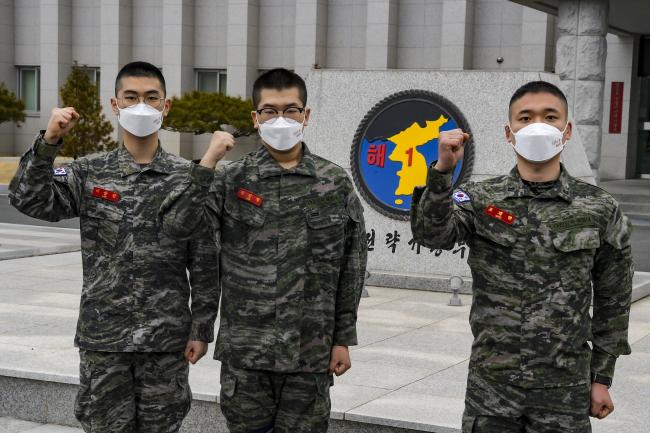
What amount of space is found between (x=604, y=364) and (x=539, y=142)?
83cm

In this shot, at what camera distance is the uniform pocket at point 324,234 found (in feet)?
12.7

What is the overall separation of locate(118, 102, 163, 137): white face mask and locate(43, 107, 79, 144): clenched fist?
282 millimetres

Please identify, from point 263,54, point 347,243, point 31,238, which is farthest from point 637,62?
point 347,243

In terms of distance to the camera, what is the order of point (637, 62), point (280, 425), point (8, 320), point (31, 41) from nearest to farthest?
→ point (280, 425)
point (8, 320)
point (637, 62)
point (31, 41)

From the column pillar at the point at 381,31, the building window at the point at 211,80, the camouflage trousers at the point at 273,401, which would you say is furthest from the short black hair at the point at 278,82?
the building window at the point at 211,80

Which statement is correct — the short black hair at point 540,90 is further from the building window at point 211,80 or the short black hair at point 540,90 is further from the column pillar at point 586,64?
the building window at point 211,80

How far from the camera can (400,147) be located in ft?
33.0

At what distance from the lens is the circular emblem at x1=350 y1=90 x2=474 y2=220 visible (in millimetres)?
9969

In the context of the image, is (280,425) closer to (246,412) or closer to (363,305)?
(246,412)

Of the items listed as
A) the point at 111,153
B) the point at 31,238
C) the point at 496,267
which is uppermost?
the point at 111,153

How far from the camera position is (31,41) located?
36656mm

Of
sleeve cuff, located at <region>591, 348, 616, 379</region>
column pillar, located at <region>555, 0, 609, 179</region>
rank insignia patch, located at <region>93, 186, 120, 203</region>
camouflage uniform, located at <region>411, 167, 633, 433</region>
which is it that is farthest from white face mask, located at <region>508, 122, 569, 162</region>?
column pillar, located at <region>555, 0, 609, 179</region>

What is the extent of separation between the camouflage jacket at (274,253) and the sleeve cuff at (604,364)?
0.93 meters

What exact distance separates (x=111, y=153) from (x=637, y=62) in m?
23.6
